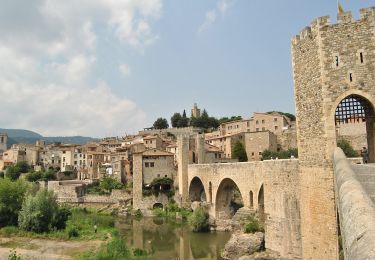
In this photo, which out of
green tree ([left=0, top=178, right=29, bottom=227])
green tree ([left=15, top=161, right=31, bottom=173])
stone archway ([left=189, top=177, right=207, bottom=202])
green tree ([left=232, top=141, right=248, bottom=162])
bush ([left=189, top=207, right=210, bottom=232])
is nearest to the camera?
green tree ([left=0, top=178, right=29, bottom=227])

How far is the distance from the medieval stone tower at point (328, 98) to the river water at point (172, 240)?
1446 centimetres

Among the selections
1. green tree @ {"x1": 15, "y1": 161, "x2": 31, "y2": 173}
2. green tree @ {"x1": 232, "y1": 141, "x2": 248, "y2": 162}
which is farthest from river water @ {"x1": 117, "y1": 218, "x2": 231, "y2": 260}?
green tree @ {"x1": 15, "y1": 161, "x2": 31, "y2": 173}

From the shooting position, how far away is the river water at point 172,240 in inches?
1037

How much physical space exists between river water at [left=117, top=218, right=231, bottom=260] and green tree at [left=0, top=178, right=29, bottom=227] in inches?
369

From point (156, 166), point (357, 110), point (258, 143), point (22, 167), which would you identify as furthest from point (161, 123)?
point (357, 110)

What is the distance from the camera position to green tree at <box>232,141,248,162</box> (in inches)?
2258

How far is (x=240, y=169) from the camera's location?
2848cm

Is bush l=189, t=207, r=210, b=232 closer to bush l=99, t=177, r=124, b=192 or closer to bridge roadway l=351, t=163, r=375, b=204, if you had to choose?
bush l=99, t=177, r=124, b=192

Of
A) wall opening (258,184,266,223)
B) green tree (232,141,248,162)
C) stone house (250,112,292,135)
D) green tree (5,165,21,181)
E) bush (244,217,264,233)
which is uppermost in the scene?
stone house (250,112,292,135)

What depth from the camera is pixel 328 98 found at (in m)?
11.3

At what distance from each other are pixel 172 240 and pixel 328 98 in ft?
75.6

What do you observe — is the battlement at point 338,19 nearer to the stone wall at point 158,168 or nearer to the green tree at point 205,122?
the stone wall at point 158,168

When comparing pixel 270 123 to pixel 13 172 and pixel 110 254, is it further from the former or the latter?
pixel 110 254

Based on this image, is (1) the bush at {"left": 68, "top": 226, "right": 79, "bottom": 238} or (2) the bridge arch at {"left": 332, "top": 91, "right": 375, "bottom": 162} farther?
A: (1) the bush at {"left": 68, "top": 226, "right": 79, "bottom": 238}
